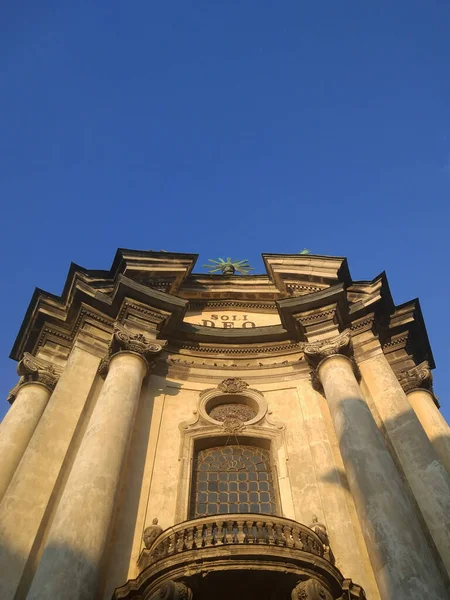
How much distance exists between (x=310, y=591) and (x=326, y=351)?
22.8 ft

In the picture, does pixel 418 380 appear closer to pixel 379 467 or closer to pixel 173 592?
pixel 379 467

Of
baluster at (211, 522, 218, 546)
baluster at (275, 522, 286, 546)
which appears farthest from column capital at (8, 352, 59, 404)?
baluster at (275, 522, 286, 546)

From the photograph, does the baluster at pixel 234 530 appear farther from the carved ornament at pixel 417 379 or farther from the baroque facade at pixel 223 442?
the carved ornament at pixel 417 379

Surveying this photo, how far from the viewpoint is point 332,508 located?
42.3 feet

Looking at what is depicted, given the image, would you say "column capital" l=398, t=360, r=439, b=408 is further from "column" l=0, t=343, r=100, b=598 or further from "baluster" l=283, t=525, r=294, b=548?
"column" l=0, t=343, r=100, b=598

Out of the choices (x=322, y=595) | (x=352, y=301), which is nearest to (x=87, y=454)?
(x=322, y=595)

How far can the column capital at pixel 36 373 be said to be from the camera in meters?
15.9

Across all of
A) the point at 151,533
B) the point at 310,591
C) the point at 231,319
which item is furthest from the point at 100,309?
the point at 310,591

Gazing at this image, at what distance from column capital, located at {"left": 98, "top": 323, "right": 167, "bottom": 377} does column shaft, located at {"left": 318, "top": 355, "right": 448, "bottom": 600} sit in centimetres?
477

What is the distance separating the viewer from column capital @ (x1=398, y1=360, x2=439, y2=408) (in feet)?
53.0

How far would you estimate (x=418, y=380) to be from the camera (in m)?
16.2

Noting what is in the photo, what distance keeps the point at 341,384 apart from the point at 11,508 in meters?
8.01

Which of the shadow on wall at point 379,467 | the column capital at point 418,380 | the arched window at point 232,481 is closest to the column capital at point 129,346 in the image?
the arched window at point 232,481

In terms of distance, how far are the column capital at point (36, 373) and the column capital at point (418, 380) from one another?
9737 millimetres
